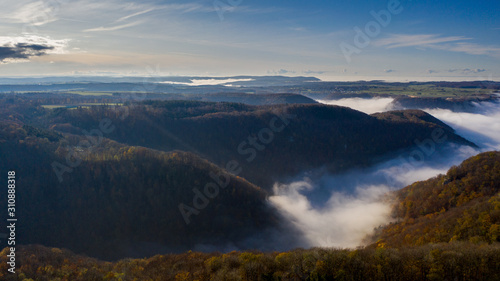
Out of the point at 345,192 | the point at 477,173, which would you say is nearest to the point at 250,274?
the point at 477,173

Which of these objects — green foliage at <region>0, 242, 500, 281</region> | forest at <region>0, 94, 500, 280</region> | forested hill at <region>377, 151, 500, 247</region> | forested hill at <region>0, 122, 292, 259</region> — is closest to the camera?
green foliage at <region>0, 242, 500, 281</region>

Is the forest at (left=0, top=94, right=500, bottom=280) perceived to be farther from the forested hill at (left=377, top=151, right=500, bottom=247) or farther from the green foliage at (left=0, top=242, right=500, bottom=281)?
the green foliage at (left=0, top=242, right=500, bottom=281)

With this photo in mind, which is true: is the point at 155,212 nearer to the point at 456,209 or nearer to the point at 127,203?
the point at 127,203

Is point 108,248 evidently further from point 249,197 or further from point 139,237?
point 249,197

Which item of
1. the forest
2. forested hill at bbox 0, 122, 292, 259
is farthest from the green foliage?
forested hill at bbox 0, 122, 292, 259

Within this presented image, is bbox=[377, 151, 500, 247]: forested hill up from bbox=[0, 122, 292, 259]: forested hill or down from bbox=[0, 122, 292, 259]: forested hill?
up

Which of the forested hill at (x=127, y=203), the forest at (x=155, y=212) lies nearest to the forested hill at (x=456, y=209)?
the forest at (x=155, y=212)
